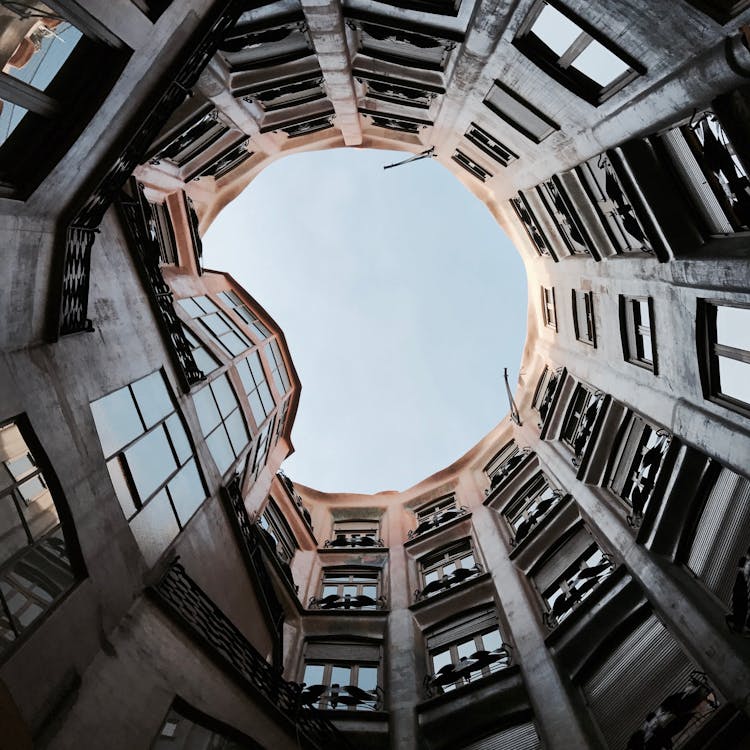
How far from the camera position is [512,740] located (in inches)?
460

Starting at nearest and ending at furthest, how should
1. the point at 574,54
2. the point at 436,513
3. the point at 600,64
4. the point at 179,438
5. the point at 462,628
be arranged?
the point at 600,64 < the point at 574,54 < the point at 179,438 < the point at 462,628 < the point at 436,513

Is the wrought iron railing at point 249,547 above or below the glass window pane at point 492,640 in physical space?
above

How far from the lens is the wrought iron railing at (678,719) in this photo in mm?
8375

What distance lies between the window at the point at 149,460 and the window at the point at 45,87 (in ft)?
12.8

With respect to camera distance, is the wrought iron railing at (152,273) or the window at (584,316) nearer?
the wrought iron railing at (152,273)

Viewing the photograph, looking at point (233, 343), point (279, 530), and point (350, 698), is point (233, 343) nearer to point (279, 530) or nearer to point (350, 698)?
point (279, 530)

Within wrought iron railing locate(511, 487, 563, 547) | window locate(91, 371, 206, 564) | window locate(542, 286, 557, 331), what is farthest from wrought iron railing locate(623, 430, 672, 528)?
window locate(91, 371, 206, 564)

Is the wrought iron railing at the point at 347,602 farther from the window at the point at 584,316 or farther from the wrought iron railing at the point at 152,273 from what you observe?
the window at the point at 584,316

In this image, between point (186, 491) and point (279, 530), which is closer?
point (186, 491)

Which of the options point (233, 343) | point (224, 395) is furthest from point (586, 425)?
point (233, 343)

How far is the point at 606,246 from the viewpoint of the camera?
46.2ft

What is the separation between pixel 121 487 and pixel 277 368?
13.9 m

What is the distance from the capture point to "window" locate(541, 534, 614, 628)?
13.3 metres

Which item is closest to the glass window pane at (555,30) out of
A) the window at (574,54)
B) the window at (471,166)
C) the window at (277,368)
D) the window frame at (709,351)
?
the window at (574,54)
